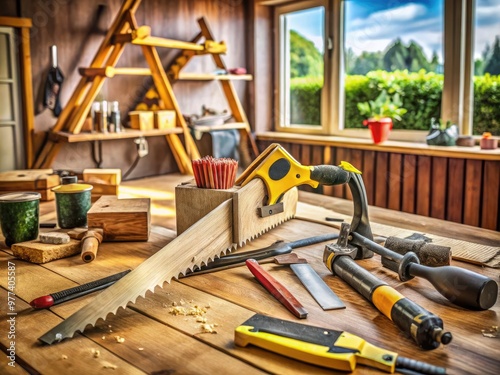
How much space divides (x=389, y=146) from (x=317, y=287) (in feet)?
8.04

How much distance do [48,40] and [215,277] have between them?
8.27 feet

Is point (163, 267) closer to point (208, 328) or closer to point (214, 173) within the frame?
point (208, 328)

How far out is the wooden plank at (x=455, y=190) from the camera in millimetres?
3291

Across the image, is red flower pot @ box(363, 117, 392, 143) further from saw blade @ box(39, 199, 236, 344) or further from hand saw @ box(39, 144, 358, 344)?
saw blade @ box(39, 199, 236, 344)

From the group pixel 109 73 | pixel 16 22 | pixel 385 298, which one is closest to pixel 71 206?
pixel 385 298

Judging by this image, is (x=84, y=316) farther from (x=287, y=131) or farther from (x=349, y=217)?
(x=287, y=131)

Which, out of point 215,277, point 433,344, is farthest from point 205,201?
point 433,344

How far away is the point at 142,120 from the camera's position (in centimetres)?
349

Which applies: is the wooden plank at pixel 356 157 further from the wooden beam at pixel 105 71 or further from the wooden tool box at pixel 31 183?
the wooden tool box at pixel 31 183

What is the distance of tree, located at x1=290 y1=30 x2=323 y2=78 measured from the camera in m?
4.29

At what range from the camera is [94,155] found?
366 centimetres

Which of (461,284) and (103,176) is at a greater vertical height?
(103,176)

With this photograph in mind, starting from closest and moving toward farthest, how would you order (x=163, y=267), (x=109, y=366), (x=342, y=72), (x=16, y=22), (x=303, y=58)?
1. (x=109, y=366)
2. (x=163, y=267)
3. (x=16, y=22)
4. (x=342, y=72)
5. (x=303, y=58)

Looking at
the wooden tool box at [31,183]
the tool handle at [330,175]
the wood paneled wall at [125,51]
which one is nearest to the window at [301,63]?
the wood paneled wall at [125,51]
